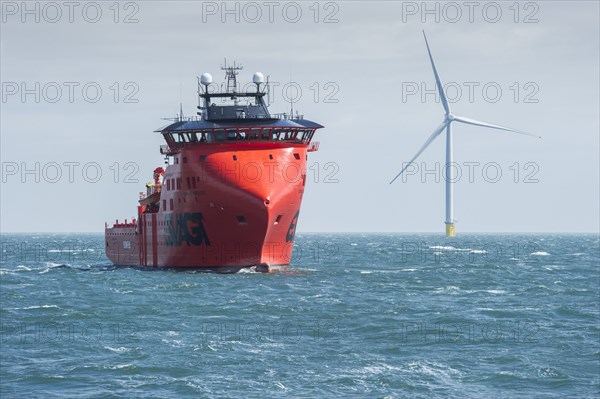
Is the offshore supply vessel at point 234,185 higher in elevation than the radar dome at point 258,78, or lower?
lower

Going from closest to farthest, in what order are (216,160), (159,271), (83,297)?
(83,297) → (216,160) → (159,271)

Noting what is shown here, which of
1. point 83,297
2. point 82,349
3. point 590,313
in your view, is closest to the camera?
point 82,349

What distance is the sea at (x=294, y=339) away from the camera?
35.1 m

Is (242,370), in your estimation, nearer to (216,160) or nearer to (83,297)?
(83,297)

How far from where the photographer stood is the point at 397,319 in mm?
50500

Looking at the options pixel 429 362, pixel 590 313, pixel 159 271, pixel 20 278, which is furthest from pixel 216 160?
pixel 429 362

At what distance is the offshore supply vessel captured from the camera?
234ft

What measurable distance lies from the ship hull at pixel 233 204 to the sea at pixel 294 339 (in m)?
2.44

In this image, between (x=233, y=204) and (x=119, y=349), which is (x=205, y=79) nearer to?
(x=233, y=204)

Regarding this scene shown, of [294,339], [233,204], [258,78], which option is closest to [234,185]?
[233,204]

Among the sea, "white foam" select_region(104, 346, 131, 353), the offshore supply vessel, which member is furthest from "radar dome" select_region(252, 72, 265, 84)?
"white foam" select_region(104, 346, 131, 353)

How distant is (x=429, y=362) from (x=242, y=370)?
23.7 feet

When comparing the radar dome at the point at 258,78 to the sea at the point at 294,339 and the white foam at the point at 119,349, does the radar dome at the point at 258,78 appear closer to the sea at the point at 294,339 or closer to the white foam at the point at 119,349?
the sea at the point at 294,339

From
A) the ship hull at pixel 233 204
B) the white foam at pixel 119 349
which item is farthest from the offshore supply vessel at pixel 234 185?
the white foam at pixel 119 349
